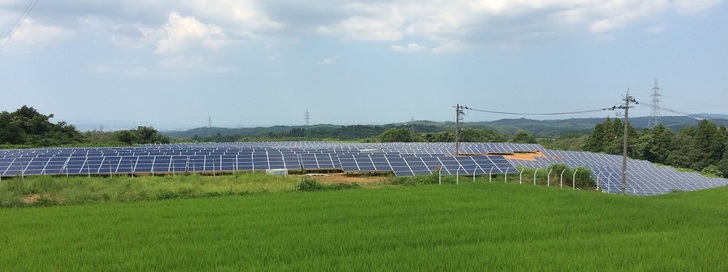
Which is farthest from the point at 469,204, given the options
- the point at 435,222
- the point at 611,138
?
the point at 611,138

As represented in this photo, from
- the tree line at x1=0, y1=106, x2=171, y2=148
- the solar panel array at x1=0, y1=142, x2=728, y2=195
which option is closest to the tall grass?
the solar panel array at x1=0, y1=142, x2=728, y2=195

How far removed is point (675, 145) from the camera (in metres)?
63.3

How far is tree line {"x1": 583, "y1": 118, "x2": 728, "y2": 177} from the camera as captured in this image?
58.5 meters

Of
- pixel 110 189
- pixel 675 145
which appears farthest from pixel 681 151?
pixel 110 189

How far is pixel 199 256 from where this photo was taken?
7.14m

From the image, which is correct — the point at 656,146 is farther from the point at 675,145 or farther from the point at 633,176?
the point at 633,176

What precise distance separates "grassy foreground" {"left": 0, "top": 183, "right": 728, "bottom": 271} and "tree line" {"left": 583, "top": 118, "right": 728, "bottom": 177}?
54105 millimetres

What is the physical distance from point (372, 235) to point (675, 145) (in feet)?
226

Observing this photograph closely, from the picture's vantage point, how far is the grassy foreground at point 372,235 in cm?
673

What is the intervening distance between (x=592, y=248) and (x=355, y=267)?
395 cm

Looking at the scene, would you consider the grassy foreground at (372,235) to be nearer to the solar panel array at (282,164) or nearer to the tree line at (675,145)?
the solar panel array at (282,164)

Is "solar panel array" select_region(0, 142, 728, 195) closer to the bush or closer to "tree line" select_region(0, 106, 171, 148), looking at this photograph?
the bush

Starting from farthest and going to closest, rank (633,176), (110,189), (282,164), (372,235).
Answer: (633,176) → (282,164) → (110,189) → (372,235)

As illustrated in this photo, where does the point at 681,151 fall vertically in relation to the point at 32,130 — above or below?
below
